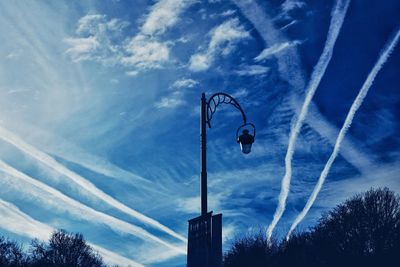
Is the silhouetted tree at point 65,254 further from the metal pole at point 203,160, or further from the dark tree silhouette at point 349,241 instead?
the metal pole at point 203,160

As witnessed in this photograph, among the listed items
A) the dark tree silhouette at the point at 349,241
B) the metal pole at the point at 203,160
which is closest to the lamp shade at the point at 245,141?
the metal pole at the point at 203,160

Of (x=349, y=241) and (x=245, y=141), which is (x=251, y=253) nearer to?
(x=349, y=241)

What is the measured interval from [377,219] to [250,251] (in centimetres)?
1649

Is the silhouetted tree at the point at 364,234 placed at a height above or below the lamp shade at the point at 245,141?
above

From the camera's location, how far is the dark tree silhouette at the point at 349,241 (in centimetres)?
4666

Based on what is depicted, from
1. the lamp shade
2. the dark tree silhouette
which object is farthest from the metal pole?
the dark tree silhouette

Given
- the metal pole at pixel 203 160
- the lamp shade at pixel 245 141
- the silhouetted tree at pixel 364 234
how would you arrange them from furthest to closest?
1. the silhouetted tree at pixel 364 234
2. the lamp shade at pixel 245 141
3. the metal pole at pixel 203 160

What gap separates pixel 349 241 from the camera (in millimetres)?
48844

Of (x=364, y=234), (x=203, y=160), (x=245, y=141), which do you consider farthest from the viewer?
(x=364, y=234)

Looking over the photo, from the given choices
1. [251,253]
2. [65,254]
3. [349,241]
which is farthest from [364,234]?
[65,254]

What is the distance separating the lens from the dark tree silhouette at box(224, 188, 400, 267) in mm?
46656

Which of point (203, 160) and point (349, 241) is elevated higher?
point (349, 241)

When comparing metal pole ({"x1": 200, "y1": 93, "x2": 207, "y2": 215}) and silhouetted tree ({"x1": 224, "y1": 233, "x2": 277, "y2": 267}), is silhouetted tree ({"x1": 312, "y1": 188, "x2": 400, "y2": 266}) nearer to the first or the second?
silhouetted tree ({"x1": 224, "y1": 233, "x2": 277, "y2": 267})

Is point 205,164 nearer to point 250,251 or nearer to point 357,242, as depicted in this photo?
point 357,242
